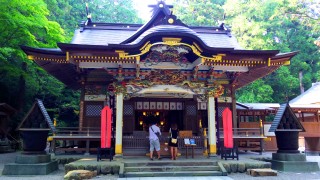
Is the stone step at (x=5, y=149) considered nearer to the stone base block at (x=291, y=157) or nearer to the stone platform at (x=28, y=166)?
the stone platform at (x=28, y=166)

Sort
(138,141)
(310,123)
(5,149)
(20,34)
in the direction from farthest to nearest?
(310,123) < (5,149) < (20,34) < (138,141)

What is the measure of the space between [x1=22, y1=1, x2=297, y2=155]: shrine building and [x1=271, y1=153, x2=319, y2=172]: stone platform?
2683mm

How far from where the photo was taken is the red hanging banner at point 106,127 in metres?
9.80

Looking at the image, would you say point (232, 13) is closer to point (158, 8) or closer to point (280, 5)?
point (280, 5)

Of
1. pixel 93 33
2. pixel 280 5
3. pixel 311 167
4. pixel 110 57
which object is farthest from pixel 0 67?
pixel 280 5

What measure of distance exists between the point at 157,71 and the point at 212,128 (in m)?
3.47

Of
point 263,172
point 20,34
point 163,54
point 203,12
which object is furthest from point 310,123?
point 203,12

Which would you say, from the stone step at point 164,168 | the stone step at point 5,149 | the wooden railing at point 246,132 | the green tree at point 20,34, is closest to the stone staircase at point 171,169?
the stone step at point 164,168

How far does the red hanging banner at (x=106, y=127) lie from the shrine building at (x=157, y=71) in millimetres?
790

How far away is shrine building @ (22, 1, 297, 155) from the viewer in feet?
33.3

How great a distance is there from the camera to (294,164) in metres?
9.36

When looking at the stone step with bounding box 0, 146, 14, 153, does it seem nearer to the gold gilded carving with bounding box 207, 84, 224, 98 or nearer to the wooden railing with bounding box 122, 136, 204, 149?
the wooden railing with bounding box 122, 136, 204, 149

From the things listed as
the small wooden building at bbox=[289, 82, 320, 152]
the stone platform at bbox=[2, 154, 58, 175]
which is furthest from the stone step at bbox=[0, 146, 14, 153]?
the small wooden building at bbox=[289, 82, 320, 152]

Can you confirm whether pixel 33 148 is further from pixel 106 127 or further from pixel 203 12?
pixel 203 12
